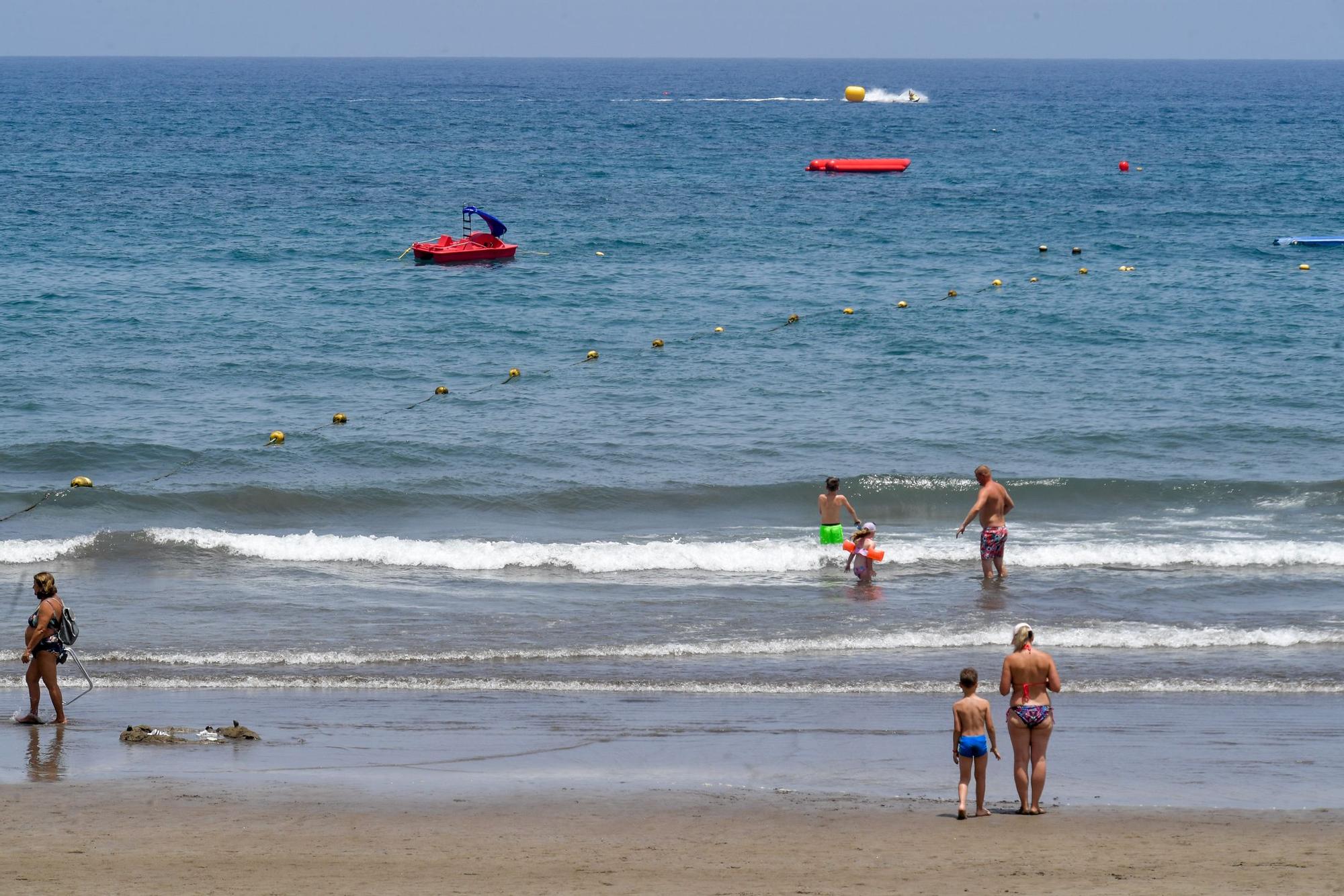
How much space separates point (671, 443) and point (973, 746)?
1308cm

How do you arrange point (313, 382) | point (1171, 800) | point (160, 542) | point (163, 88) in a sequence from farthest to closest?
point (163, 88)
point (313, 382)
point (160, 542)
point (1171, 800)

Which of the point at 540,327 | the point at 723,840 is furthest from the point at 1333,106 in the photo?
the point at 723,840

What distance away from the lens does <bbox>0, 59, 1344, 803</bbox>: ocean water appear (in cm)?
1382

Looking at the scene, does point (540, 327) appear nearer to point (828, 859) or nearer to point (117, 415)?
point (117, 415)

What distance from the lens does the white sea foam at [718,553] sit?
55.9ft

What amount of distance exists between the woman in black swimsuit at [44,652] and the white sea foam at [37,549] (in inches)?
245

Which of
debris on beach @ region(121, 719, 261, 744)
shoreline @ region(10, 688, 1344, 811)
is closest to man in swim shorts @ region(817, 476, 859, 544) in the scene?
shoreline @ region(10, 688, 1344, 811)

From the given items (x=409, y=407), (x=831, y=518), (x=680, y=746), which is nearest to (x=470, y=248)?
(x=409, y=407)

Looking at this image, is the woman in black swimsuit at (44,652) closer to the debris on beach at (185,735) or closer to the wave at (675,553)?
the debris on beach at (185,735)

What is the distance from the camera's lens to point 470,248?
3759cm

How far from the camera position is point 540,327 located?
99.6ft

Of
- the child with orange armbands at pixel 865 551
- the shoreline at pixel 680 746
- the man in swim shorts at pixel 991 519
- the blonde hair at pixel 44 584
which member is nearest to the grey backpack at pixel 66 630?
the blonde hair at pixel 44 584

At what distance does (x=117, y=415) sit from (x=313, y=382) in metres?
3.60

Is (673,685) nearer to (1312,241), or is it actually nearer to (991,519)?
(991,519)
